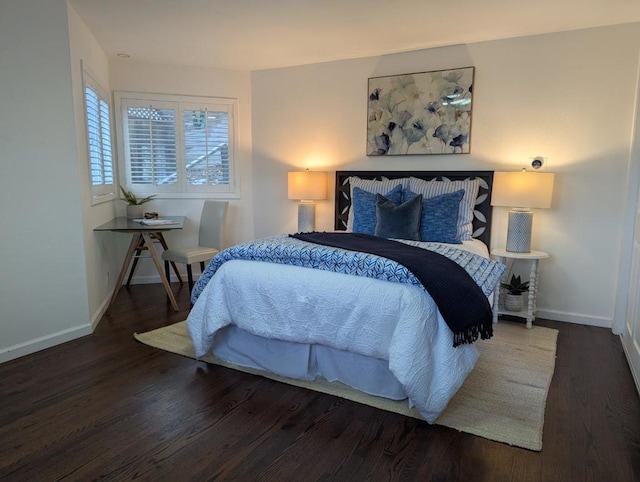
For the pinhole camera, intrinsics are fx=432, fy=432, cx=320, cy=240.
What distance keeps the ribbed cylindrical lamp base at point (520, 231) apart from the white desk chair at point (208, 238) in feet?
8.99

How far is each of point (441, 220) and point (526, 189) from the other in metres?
0.68

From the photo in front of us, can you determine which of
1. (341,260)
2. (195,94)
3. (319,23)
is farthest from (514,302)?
(195,94)

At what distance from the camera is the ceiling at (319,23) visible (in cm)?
298

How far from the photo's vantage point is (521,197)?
3363mm

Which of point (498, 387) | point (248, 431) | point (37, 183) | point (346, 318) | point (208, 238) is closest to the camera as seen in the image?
point (248, 431)

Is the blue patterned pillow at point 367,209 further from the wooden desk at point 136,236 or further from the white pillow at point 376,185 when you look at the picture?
the wooden desk at point 136,236

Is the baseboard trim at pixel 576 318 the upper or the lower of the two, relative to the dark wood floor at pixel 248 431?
upper

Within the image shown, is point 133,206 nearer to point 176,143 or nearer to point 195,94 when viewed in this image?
point 176,143

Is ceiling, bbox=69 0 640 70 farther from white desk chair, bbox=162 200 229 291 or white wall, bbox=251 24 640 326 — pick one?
white desk chair, bbox=162 200 229 291

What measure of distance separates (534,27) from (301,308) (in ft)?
9.38

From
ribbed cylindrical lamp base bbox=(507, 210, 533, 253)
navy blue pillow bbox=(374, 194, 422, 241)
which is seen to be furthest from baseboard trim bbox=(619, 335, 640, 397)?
navy blue pillow bbox=(374, 194, 422, 241)

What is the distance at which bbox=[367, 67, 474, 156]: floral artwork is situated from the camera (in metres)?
3.85

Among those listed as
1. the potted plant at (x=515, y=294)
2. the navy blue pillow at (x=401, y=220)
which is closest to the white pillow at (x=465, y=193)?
the navy blue pillow at (x=401, y=220)

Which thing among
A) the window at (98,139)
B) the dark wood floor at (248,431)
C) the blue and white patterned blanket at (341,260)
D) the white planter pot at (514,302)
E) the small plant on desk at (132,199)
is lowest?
the dark wood floor at (248,431)
